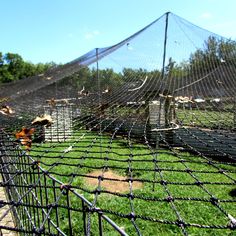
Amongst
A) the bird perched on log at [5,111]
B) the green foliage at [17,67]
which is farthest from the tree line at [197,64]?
the green foliage at [17,67]

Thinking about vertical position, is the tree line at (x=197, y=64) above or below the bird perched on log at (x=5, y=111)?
above

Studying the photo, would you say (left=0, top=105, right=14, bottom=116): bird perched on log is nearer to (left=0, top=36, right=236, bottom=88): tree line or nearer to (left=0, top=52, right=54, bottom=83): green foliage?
(left=0, top=36, right=236, bottom=88): tree line

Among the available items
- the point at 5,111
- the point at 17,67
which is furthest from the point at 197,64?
the point at 17,67

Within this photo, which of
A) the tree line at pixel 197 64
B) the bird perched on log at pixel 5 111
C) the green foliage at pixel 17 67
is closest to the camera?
the bird perched on log at pixel 5 111

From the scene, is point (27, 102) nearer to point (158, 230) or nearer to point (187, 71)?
point (187, 71)

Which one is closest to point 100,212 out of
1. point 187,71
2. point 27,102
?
point 187,71

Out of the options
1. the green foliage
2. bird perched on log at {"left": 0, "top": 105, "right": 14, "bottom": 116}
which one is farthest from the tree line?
the green foliage

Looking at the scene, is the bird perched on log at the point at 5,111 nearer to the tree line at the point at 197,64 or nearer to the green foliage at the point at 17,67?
the tree line at the point at 197,64

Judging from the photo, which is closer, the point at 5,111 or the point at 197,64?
the point at 5,111

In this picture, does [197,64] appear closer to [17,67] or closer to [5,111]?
[5,111]

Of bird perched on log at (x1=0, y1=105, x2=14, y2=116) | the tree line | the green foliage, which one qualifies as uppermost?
the green foliage

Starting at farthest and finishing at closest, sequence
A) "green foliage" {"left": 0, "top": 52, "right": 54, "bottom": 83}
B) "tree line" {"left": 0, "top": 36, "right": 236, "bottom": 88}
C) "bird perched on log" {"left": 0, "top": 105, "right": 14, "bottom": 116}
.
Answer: "green foliage" {"left": 0, "top": 52, "right": 54, "bottom": 83} < "tree line" {"left": 0, "top": 36, "right": 236, "bottom": 88} < "bird perched on log" {"left": 0, "top": 105, "right": 14, "bottom": 116}

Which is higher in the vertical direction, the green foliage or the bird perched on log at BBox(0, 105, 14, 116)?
the green foliage

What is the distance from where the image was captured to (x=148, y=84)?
5.38m
